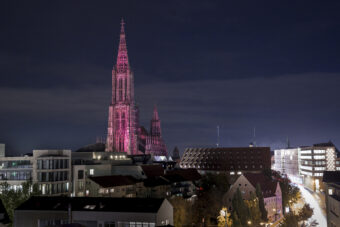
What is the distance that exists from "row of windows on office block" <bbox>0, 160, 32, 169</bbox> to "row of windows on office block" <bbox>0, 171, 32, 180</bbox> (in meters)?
1.48

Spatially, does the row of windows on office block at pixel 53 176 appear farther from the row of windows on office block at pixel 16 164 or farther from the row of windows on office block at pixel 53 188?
the row of windows on office block at pixel 16 164

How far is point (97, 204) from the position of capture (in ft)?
196

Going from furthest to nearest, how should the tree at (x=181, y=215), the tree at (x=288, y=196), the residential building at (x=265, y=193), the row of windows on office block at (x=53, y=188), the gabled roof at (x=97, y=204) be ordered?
the tree at (x=288, y=196), the residential building at (x=265, y=193), the row of windows on office block at (x=53, y=188), the tree at (x=181, y=215), the gabled roof at (x=97, y=204)

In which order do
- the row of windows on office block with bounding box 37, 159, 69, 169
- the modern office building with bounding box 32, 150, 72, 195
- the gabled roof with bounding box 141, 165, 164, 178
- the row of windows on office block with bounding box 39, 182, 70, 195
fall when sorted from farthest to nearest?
the gabled roof with bounding box 141, 165, 164, 178, the row of windows on office block with bounding box 37, 159, 69, 169, the modern office building with bounding box 32, 150, 72, 195, the row of windows on office block with bounding box 39, 182, 70, 195

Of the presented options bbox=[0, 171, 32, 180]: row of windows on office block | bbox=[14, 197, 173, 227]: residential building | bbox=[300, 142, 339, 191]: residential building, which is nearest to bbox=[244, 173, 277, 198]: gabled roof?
bbox=[14, 197, 173, 227]: residential building

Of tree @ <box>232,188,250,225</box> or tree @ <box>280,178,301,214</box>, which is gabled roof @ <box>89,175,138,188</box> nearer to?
tree @ <box>232,188,250,225</box>

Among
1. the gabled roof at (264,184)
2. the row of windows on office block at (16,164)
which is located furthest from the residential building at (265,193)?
the row of windows on office block at (16,164)

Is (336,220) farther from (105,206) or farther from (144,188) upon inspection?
(144,188)

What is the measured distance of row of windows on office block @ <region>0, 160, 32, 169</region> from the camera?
95450 mm

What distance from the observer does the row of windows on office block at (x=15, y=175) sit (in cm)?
9369

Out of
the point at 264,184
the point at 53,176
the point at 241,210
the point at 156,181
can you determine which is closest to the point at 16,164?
the point at 53,176

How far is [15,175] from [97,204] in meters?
42.6

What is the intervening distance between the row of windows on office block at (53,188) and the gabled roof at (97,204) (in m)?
27.6

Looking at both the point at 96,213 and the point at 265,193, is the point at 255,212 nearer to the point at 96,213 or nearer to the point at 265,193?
the point at 265,193
